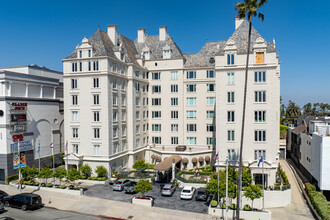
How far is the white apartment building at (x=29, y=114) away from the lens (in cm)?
4356

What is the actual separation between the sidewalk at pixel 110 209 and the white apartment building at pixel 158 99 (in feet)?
31.7

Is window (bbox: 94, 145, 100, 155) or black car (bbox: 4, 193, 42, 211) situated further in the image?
window (bbox: 94, 145, 100, 155)

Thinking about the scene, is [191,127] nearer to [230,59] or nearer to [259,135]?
[259,135]

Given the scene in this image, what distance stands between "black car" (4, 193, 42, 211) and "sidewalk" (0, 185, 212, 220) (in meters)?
2.36

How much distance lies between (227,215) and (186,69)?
35.6 m

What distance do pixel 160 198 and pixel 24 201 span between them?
18.9 m

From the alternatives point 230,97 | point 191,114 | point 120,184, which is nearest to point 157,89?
point 191,114

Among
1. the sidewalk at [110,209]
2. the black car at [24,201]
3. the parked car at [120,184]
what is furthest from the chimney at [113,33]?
the black car at [24,201]

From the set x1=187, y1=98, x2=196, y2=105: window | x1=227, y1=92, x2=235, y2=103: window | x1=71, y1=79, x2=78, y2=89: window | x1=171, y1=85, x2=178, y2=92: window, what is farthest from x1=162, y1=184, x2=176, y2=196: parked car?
x1=71, y1=79, x2=78, y2=89: window

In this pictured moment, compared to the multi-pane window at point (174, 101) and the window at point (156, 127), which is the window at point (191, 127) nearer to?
the multi-pane window at point (174, 101)

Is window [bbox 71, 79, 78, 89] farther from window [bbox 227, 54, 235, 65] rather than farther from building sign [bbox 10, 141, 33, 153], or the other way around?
window [bbox 227, 54, 235, 65]

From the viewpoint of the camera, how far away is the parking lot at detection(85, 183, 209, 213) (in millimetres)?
34719

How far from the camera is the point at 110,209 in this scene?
111ft

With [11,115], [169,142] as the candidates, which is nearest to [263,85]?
[169,142]
